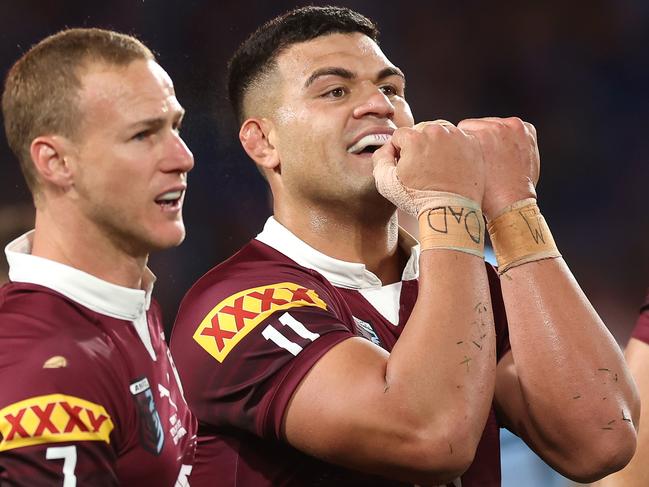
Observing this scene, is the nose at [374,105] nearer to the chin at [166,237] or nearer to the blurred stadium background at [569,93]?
the chin at [166,237]

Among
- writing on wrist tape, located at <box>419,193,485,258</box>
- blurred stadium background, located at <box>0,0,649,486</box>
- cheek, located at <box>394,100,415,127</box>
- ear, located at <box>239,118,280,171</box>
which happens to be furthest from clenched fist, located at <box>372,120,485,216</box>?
blurred stadium background, located at <box>0,0,649,486</box>

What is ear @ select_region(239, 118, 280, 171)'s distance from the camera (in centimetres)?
215

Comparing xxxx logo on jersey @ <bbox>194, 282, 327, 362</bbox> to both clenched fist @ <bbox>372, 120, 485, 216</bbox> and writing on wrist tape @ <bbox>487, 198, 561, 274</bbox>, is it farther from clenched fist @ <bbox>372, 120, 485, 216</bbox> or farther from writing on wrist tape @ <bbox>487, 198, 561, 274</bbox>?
writing on wrist tape @ <bbox>487, 198, 561, 274</bbox>

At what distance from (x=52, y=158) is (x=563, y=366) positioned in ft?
3.19

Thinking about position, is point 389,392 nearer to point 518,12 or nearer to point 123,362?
point 123,362

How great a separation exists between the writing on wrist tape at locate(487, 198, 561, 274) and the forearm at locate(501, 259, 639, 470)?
0.02 meters

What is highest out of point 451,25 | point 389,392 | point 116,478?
point 451,25

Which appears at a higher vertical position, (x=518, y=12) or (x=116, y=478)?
(x=518, y=12)

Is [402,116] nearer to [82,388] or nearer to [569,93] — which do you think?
[82,388]

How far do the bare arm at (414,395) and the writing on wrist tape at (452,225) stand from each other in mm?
66

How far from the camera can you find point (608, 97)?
4.93 m

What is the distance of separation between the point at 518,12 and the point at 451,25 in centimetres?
38

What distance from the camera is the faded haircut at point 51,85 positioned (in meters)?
1.50

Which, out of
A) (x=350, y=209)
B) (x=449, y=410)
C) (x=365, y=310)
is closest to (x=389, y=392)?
(x=449, y=410)
